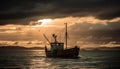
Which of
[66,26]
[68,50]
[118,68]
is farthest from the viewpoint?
[66,26]

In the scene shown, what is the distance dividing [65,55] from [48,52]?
11.0 metres

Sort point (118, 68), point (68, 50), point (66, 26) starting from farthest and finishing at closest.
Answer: point (66, 26) → point (68, 50) → point (118, 68)

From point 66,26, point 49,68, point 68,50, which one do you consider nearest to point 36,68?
point 49,68

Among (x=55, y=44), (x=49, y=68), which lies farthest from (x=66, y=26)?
(x=49, y=68)

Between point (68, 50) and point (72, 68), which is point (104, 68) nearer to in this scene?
point (72, 68)

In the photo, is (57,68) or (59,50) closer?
(57,68)

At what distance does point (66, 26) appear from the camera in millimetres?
128000

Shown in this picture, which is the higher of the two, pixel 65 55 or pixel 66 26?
pixel 66 26

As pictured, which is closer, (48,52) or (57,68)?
(57,68)

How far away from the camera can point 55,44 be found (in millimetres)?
122625

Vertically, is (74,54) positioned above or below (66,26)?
below

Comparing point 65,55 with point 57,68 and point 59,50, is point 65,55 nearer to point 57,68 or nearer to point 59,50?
point 59,50

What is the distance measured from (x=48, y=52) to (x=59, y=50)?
11595 mm

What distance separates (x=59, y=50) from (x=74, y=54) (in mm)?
5804
